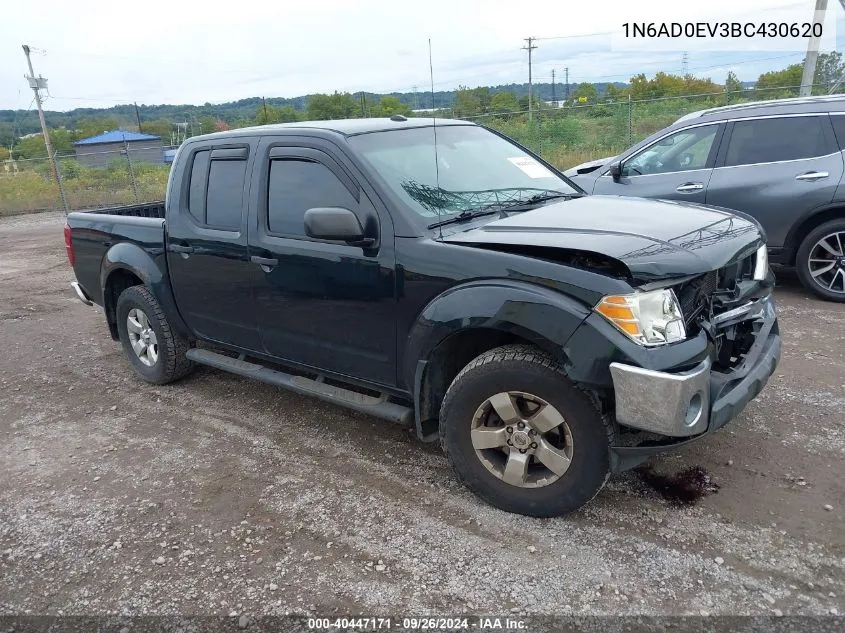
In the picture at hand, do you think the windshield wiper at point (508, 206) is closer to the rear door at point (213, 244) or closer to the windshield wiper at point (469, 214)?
the windshield wiper at point (469, 214)

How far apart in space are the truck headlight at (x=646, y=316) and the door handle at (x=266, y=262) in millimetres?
2000

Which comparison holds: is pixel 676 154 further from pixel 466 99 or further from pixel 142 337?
pixel 142 337

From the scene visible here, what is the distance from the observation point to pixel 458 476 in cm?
347

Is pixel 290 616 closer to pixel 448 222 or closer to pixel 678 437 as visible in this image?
pixel 678 437

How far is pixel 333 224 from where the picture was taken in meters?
3.42

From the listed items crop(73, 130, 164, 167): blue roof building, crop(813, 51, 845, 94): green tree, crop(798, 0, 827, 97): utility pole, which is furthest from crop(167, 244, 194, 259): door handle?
crop(813, 51, 845, 94): green tree

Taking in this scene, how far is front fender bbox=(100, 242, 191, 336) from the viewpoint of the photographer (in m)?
4.90

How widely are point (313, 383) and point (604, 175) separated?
15.2 ft

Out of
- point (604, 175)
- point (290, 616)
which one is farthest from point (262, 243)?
point (604, 175)

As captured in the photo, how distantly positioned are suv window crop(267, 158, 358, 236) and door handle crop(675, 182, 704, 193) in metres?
4.40

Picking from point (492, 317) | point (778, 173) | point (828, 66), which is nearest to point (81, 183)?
point (778, 173)

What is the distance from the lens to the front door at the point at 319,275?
3602mm

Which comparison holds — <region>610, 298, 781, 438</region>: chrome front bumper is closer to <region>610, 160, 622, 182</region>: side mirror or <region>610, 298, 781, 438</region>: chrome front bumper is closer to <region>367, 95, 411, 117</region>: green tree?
<region>367, 95, 411, 117</region>: green tree

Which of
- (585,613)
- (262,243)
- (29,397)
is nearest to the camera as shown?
(585,613)
